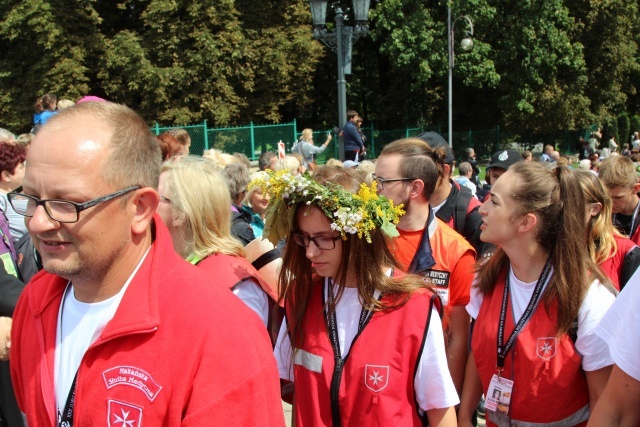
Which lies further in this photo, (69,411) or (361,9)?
(361,9)

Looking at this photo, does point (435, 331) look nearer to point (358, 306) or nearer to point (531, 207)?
point (358, 306)

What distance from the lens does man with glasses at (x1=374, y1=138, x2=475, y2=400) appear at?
11.2ft

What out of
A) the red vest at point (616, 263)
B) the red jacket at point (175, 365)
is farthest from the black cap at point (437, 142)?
the red jacket at point (175, 365)

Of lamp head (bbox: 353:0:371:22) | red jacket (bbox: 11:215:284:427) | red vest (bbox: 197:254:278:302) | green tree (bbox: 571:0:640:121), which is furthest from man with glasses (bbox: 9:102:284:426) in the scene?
green tree (bbox: 571:0:640:121)

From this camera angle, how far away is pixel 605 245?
352 cm

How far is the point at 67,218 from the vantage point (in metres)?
1.63

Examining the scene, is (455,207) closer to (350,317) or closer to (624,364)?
(350,317)

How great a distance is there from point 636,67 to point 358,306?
3661 cm

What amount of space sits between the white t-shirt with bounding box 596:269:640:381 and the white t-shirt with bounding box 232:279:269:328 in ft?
5.28

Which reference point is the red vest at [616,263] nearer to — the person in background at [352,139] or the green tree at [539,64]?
the person in background at [352,139]

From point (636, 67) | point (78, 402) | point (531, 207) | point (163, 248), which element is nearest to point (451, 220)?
point (531, 207)

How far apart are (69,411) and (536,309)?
2.04 meters

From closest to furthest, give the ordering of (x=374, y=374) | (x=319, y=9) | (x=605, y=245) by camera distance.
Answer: (x=374, y=374) → (x=605, y=245) → (x=319, y=9)

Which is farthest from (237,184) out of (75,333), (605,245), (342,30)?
(342,30)
